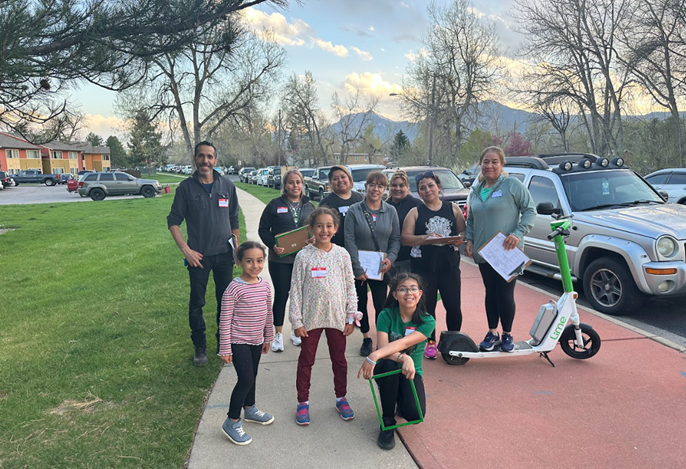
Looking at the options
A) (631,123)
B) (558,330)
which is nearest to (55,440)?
(558,330)

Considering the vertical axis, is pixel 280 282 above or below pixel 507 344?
above

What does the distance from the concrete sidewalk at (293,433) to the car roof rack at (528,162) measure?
15.9 feet

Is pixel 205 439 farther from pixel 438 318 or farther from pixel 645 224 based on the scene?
pixel 645 224

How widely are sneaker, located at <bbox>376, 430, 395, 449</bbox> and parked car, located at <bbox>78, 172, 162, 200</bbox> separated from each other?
31556 mm

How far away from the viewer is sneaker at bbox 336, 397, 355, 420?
3398 mm

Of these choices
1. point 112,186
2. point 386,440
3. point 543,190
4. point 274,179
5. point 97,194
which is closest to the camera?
point 386,440

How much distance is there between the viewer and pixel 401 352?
3.18 meters

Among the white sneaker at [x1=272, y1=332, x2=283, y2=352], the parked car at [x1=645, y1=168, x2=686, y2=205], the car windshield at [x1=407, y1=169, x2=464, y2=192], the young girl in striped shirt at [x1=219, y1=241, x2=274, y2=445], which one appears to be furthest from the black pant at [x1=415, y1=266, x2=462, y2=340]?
the parked car at [x1=645, y1=168, x2=686, y2=205]

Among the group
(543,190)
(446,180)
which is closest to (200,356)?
(543,190)

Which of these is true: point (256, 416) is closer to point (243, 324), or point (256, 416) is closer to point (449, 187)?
point (243, 324)

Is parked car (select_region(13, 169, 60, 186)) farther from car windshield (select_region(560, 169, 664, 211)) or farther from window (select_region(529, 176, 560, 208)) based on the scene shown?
car windshield (select_region(560, 169, 664, 211))

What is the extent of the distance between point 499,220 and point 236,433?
276 centimetres

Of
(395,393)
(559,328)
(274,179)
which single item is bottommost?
(395,393)

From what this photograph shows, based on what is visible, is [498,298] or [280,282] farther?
[280,282]
